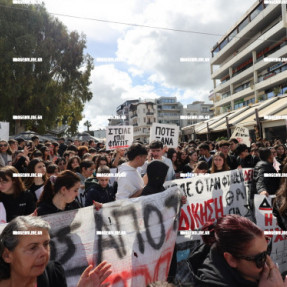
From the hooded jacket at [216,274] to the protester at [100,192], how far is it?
2.31 metres

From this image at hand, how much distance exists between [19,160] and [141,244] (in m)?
3.96

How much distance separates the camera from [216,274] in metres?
1.60

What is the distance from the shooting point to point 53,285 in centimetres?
191

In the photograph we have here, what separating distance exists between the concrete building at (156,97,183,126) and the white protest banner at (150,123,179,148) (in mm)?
88077

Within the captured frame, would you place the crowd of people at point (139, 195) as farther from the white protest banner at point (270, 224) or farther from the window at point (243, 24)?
the window at point (243, 24)

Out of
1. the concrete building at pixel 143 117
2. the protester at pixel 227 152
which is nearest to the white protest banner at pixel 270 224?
the protester at pixel 227 152

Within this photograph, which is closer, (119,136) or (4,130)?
→ (119,136)

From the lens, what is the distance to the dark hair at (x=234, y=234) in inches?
62.5

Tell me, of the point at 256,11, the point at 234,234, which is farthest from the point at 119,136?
the point at 256,11

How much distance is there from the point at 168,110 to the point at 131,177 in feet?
306

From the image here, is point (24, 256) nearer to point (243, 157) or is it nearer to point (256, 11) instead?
point (243, 157)

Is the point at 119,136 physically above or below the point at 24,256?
above

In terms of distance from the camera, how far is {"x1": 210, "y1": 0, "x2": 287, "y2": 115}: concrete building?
32250mm

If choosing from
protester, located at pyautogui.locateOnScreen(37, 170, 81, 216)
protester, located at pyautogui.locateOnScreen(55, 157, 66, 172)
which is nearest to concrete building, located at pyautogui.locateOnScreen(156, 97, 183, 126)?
protester, located at pyautogui.locateOnScreen(55, 157, 66, 172)
